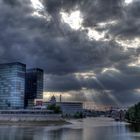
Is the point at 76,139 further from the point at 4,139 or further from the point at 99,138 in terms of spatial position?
the point at 4,139

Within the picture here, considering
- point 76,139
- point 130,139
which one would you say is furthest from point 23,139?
point 130,139

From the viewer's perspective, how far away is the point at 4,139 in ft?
401

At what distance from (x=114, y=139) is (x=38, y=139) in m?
26.7

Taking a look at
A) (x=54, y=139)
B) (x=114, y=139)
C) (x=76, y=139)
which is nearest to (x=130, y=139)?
(x=114, y=139)

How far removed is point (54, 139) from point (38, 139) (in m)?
5.63

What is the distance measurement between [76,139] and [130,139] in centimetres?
1889

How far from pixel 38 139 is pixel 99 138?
72.0ft

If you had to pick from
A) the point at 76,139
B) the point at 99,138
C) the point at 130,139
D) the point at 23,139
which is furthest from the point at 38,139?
the point at 130,139

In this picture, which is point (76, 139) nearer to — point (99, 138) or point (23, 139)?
point (99, 138)

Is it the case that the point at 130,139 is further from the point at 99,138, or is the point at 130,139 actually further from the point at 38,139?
the point at 38,139

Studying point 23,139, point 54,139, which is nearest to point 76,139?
point 54,139

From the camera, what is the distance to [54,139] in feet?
406

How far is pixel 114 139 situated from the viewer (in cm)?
12312

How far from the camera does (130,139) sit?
122625mm
